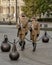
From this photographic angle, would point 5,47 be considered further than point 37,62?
Yes

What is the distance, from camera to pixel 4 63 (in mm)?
14078

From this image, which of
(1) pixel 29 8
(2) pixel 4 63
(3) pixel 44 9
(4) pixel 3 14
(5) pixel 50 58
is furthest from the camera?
(4) pixel 3 14

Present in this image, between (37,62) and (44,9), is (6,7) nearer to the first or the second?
(44,9)

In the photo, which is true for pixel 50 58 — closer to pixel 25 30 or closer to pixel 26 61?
pixel 26 61

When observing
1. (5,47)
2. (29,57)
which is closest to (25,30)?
(5,47)

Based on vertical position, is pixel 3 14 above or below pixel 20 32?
below

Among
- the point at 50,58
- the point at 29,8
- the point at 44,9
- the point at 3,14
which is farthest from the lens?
the point at 3,14

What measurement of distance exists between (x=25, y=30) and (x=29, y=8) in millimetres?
47469

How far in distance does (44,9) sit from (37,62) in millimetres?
38844

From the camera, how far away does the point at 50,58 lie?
1580cm

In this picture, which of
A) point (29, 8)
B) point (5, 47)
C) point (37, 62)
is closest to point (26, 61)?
point (37, 62)

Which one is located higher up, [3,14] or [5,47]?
[5,47]

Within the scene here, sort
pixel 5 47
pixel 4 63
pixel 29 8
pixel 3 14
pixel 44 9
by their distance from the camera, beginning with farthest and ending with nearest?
pixel 3 14 < pixel 29 8 < pixel 44 9 < pixel 5 47 < pixel 4 63

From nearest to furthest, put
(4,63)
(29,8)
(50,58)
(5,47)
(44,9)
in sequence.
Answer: (4,63), (50,58), (5,47), (44,9), (29,8)
